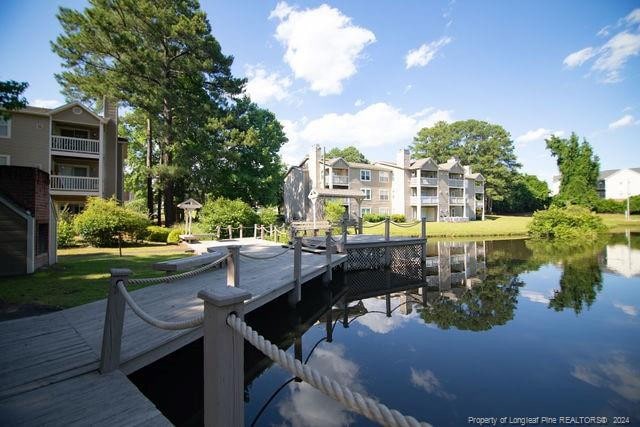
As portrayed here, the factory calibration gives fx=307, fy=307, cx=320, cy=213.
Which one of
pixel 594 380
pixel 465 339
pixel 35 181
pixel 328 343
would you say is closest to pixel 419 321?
pixel 465 339

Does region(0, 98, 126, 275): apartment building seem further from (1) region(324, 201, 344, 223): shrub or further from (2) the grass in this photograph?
(1) region(324, 201, 344, 223): shrub

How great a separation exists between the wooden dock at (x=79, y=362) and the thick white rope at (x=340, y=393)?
24.6 inches

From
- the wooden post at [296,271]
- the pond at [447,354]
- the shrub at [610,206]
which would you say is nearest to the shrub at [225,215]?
the pond at [447,354]

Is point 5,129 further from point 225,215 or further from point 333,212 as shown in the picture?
point 333,212

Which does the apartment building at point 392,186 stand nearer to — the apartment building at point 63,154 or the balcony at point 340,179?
the balcony at point 340,179

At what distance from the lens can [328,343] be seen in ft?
23.4

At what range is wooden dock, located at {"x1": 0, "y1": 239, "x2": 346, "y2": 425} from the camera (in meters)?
2.88

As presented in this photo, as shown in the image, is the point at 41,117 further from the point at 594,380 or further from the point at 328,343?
the point at 594,380

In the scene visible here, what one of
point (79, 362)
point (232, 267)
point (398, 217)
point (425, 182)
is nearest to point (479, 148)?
point (425, 182)

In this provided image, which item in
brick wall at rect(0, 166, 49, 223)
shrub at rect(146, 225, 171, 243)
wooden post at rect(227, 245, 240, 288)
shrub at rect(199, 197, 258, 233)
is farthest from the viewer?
shrub at rect(199, 197, 258, 233)

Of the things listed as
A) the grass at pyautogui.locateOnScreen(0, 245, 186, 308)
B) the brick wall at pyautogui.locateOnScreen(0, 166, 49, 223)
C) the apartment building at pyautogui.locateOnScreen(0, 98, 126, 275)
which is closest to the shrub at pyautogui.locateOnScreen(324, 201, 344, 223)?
the apartment building at pyautogui.locateOnScreen(0, 98, 126, 275)

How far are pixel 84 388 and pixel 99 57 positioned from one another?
27.4 metres

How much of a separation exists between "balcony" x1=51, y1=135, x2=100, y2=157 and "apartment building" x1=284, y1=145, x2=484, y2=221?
20712 mm

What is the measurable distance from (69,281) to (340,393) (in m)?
9.93
